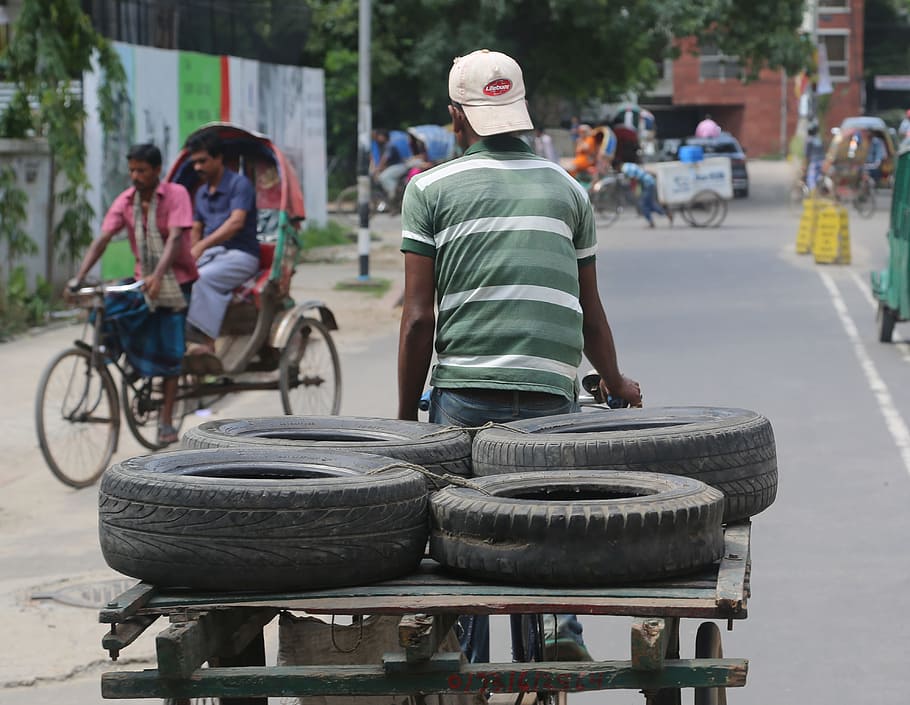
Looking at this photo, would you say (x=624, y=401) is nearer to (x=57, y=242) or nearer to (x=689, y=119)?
(x=57, y=242)

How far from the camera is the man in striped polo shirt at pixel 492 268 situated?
13.4ft

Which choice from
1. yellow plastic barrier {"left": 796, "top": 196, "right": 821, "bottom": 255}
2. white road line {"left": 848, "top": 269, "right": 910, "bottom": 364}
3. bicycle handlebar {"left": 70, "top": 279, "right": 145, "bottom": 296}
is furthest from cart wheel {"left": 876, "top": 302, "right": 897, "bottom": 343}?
yellow plastic barrier {"left": 796, "top": 196, "right": 821, "bottom": 255}

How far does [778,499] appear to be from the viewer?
7988 millimetres

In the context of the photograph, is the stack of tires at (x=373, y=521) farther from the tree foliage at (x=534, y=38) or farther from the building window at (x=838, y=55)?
the building window at (x=838, y=55)

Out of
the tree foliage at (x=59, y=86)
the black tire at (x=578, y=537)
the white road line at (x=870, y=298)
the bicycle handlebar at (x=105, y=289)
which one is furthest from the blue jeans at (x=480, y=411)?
the tree foliage at (x=59, y=86)

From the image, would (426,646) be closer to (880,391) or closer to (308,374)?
(308,374)

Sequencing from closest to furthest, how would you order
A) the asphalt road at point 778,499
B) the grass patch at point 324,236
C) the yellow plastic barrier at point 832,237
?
the asphalt road at point 778,499
the yellow plastic barrier at point 832,237
the grass patch at point 324,236

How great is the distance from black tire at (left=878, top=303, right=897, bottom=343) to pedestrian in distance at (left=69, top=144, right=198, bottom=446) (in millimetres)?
7814

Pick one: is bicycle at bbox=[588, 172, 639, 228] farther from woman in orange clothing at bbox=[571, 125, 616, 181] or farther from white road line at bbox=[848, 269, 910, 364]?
white road line at bbox=[848, 269, 910, 364]

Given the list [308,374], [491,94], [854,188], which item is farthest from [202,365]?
[854,188]

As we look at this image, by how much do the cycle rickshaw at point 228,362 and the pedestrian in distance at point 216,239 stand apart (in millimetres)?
170

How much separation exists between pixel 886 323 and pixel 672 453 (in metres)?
11.5

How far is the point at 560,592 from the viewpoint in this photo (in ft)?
9.63

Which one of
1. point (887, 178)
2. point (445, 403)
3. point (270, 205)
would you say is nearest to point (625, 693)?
point (445, 403)
